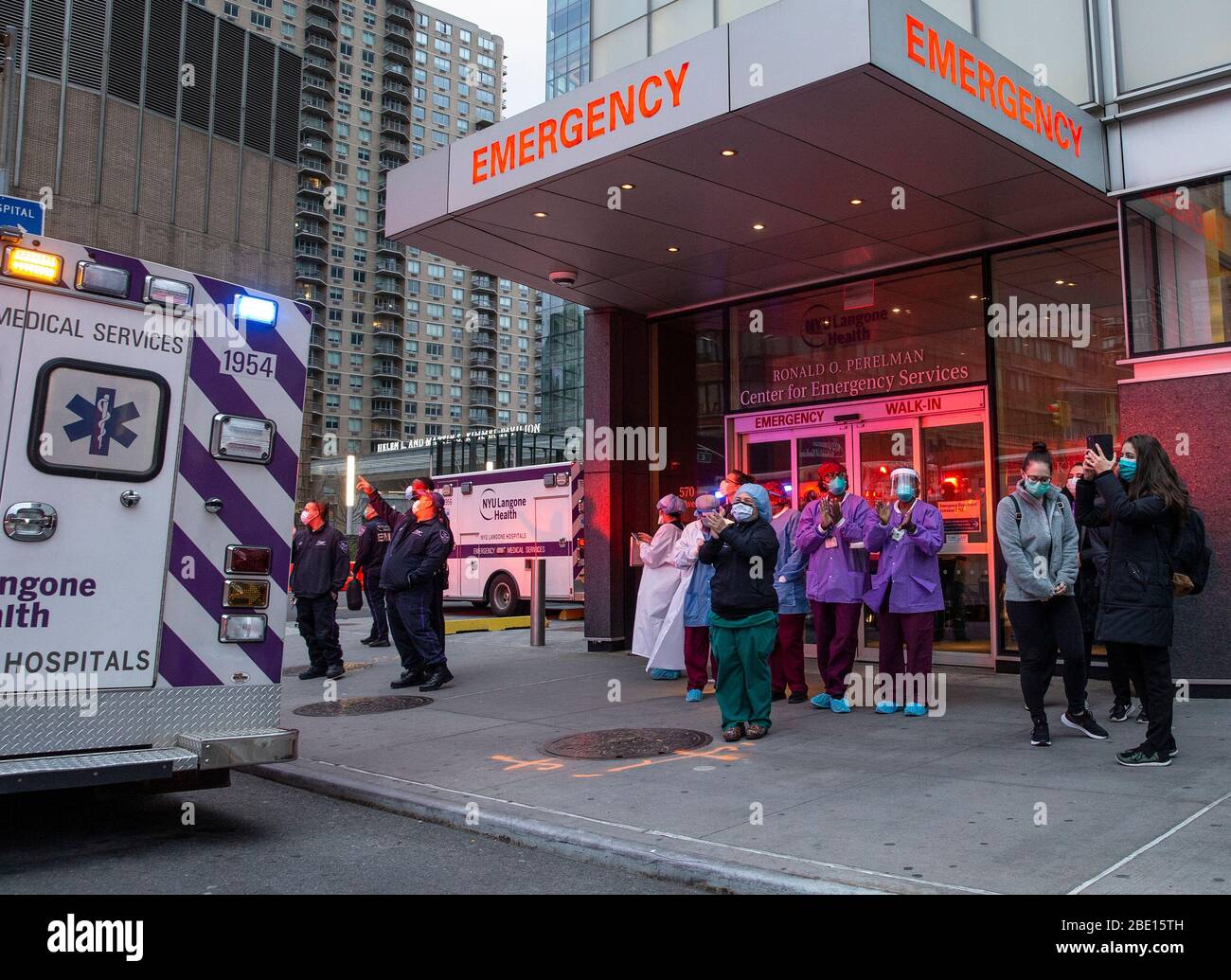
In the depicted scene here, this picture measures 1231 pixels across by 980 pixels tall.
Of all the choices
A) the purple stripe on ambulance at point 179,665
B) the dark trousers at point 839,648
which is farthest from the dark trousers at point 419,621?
the purple stripe on ambulance at point 179,665

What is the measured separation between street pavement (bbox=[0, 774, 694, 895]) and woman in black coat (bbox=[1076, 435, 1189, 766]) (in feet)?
10.4

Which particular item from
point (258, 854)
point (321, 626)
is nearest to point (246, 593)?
point (258, 854)

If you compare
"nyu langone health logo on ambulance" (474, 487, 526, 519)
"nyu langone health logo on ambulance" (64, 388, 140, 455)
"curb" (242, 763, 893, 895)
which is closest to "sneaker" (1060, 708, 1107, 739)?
"curb" (242, 763, 893, 895)

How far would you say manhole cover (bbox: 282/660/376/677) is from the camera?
36.9 feet

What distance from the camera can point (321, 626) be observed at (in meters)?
10.5

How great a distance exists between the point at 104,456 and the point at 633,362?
8.66 m

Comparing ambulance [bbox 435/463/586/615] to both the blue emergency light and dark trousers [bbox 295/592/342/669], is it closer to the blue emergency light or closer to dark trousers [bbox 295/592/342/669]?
dark trousers [bbox 295/592/342/669]

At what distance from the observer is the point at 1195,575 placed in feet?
19.3

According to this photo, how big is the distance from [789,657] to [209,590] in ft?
16.9
